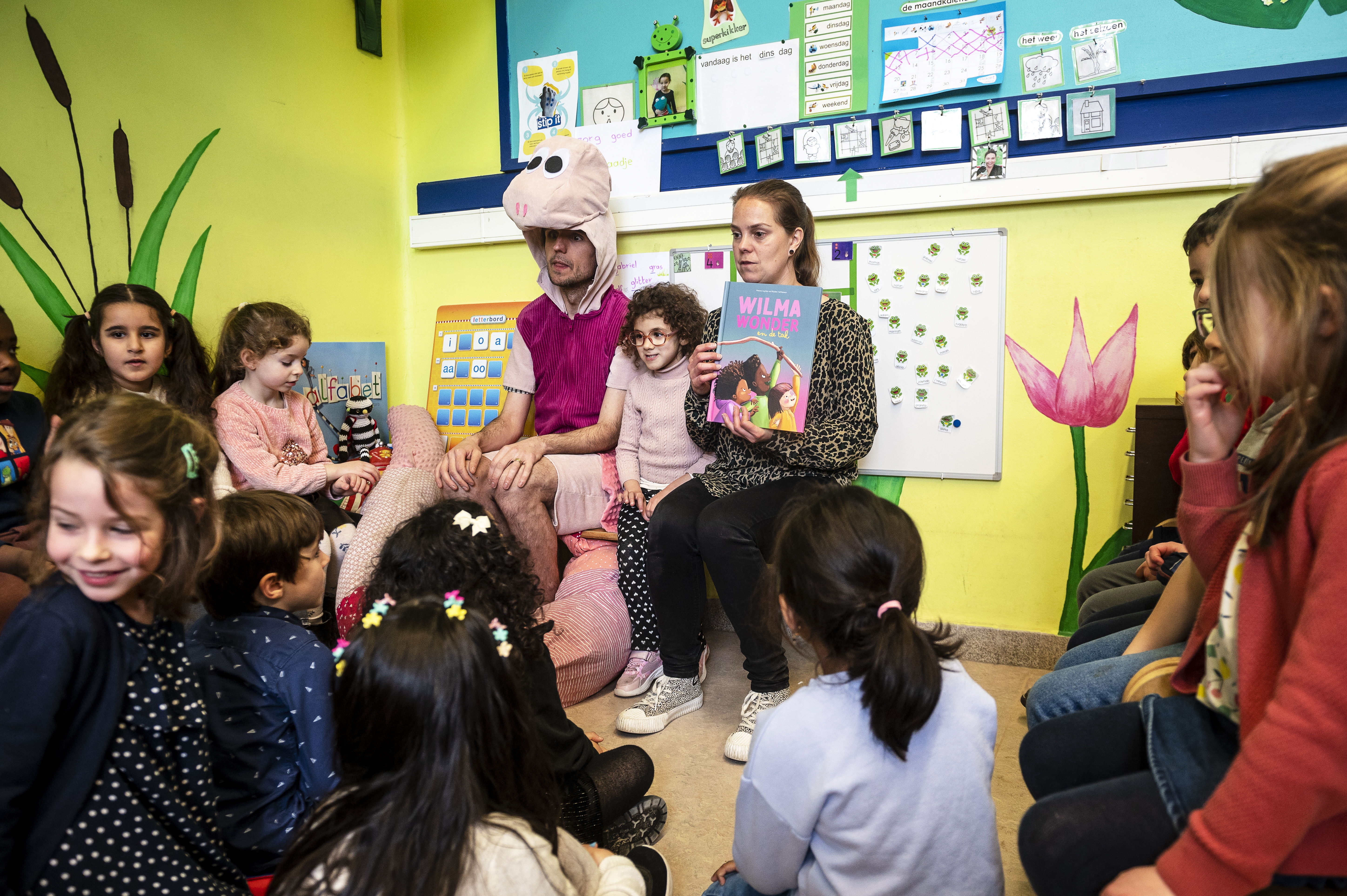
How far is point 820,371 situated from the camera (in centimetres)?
229

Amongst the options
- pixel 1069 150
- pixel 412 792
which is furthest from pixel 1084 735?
pixel 1069 150

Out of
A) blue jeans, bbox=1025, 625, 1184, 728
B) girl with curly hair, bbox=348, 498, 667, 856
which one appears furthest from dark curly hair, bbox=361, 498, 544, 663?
blue jeans, bbox=1025, 625, 1184, 728

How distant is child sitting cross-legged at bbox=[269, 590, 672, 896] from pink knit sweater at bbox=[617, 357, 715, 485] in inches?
62.7

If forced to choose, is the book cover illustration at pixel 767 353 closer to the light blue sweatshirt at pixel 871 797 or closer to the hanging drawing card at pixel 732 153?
the hanging drawing card at pixel 732 153

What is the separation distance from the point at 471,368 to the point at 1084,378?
2.20 meters

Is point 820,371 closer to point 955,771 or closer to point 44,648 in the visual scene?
point 955,771

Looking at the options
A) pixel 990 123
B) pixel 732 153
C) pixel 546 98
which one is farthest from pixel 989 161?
pixel 546 98

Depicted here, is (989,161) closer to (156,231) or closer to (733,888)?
(733,888)

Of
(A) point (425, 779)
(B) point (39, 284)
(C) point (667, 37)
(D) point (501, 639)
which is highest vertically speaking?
(C) point (667, 37)

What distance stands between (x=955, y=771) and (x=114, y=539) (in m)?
1.08

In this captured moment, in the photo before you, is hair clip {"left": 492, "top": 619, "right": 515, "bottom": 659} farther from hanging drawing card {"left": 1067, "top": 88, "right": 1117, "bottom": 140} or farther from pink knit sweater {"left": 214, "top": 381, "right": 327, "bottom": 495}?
hanging drawing card {"left": 1067, "top": 88, "right": 1117, "bottom": 140}

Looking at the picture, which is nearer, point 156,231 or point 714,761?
point 714,761

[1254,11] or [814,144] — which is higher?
[1254,11]

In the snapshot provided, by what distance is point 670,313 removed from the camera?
2561 mm
